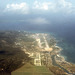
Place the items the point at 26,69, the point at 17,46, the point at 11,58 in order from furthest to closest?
the point at 17,46 < the point at 11,58 < the point at 26,69

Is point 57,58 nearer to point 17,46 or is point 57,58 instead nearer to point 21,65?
point 21,65

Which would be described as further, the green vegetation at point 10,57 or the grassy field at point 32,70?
the green vegetation at point 10,57

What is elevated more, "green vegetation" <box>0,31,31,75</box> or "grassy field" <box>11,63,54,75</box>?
"green vegetation" <box>0,31,31,75</box>

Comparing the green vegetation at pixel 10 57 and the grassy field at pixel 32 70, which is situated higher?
the green vegetation at pixel 10 57

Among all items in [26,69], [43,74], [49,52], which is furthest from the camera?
[49,52]

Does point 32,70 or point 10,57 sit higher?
point 10,57

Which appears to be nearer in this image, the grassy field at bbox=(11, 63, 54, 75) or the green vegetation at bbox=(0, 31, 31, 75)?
the grassy field at bbox=(11, 63, 54, 75)

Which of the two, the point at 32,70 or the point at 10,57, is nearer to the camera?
the point at 32,70

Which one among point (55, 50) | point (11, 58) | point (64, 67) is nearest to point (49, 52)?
point (55, 50)
